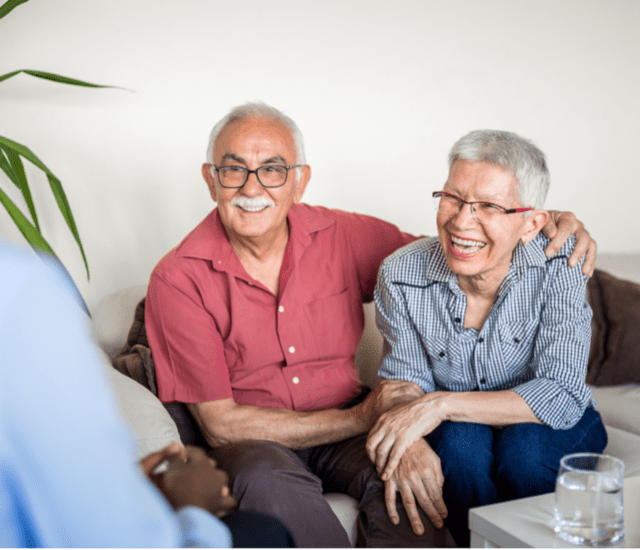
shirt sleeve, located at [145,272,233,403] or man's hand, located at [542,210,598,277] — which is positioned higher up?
man's hand, located at [542,210,598,277]

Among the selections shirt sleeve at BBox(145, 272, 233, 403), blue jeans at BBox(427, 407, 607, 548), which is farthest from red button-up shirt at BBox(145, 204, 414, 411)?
blue jeans at BBox(427, 407, 607, 548)

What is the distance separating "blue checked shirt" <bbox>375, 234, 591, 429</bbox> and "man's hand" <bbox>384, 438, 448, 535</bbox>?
9.7 inches

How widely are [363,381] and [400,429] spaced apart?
67cm

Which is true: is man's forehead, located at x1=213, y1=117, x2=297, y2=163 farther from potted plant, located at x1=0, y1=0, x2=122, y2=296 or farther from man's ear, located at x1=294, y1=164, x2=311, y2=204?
potted plant, located at x1=0, y1=0, x2=122, y2=296

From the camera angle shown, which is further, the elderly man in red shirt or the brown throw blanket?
the brown throw blanket

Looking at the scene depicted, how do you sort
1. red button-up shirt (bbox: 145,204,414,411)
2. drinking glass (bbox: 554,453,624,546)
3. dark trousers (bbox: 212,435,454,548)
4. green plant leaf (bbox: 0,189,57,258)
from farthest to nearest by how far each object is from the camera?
red button-up shirt (bbox: 145,204,414,411) → green plant leaf (bbox: 0,189,57,258) → dark trousers (bbox: 212,435,454,548) → drinking glass (bbox: 554,453,624,546)

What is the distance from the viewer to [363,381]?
7.34ft

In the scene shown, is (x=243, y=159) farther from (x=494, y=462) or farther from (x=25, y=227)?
(x=494, y=462)

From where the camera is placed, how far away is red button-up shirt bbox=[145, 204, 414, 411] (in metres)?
1.75

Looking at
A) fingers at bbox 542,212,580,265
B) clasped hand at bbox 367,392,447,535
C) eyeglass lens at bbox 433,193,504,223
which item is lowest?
clasped hand at bbox 367,392,447,535

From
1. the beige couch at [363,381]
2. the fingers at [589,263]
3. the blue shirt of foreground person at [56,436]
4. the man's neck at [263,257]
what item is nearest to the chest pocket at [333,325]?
the man's neck at [263,257]

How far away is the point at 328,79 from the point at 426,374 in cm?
135

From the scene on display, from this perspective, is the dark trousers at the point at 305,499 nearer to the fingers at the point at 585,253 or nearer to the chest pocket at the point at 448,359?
the chest pocket at the point at 448,359

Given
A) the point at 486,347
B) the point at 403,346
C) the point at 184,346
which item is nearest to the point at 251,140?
the point at 184,346
